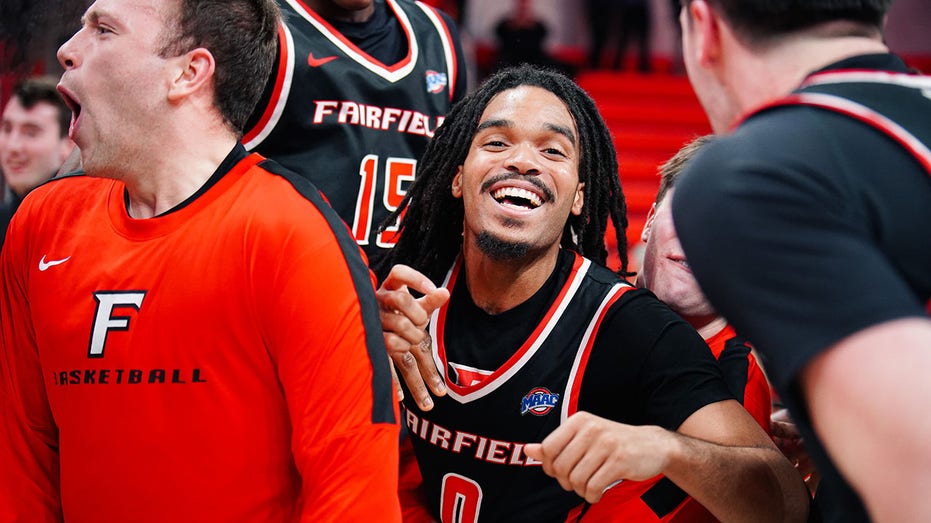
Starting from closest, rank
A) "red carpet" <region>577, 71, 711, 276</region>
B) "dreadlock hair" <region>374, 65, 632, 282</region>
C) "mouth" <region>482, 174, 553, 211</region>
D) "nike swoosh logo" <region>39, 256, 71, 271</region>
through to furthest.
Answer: "nike swoosh logo" <region>39, 256, 71, 271</region>, "mouth" <region>482, 174, 553, 211</region>, "dreadlock hair" <region>374, 65, 632, 282</region>, "red carpet" <region>577, 71, 711, 276</region>

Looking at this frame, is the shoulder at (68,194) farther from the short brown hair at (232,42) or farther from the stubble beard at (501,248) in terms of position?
the stubble beard at (501,248)

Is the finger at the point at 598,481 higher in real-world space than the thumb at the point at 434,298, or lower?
lower

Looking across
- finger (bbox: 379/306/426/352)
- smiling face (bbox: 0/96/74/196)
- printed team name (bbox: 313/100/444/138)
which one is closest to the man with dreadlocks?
finger (bbox: 379/306/426/352)

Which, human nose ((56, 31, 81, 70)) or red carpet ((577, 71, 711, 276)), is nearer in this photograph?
human nose ((56, 31, 81, 70))

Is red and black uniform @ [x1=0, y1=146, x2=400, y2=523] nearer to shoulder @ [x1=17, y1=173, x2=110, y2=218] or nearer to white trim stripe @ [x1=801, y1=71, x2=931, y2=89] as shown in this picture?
shoulder @ [x1=17, y1=173, x2=110, y2=218]

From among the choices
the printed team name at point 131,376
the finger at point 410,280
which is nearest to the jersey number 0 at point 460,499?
the finger at point 410,280

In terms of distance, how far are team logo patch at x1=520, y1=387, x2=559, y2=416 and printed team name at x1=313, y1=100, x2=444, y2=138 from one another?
996mm

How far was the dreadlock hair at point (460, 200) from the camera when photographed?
9.25 feet

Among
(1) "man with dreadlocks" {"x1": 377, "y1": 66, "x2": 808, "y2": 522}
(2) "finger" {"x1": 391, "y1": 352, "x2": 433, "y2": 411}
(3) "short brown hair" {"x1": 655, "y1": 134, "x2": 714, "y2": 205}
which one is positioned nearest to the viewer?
(1) "man with dreadlocks" {"x1": 377, "y1": 66, "x2": 808, "y2": 522}

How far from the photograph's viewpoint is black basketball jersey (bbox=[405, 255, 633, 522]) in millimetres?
2418

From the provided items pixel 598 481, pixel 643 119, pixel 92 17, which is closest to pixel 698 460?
pixel 598 481

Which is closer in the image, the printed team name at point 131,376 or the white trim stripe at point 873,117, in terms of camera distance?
the white trim stripe at point 873,117

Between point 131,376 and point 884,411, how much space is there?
1.27 m

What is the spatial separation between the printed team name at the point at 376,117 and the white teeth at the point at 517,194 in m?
0.57
